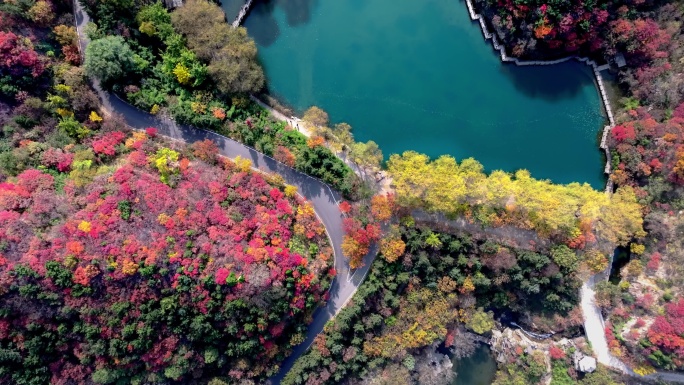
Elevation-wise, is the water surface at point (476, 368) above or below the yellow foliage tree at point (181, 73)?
below

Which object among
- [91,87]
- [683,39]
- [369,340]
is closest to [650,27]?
[683,39]

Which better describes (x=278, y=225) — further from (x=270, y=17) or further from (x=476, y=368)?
(x=476, y=368)

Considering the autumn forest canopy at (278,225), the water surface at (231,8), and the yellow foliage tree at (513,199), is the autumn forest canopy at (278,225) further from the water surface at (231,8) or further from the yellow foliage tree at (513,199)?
the water surface at (231,8)

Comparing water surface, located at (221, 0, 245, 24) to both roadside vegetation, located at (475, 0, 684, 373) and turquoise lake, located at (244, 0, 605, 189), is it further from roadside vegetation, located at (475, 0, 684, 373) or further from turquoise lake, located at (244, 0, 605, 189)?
roadside vegetation, located at (475, 0, 684, 373)

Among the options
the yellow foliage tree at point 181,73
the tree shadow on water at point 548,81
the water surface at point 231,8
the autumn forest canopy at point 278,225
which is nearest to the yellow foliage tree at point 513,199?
the autumn forest canopy at point 278,225

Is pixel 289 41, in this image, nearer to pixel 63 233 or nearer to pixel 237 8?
pixel 237 8

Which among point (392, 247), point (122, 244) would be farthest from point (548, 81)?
point (122, 244)

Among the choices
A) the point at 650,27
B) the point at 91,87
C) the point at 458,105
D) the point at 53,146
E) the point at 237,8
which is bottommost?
the point at 53,146

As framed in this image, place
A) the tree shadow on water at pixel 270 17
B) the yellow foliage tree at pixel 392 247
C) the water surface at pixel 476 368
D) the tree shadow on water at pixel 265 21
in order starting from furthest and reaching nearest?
1. the water surface at pixel 476 368
2. the tree shadow on water at pixel 265 21
3. the tree shadow on water at pixel 270 17
4. the yellow foliage tree at pixel 392 247
